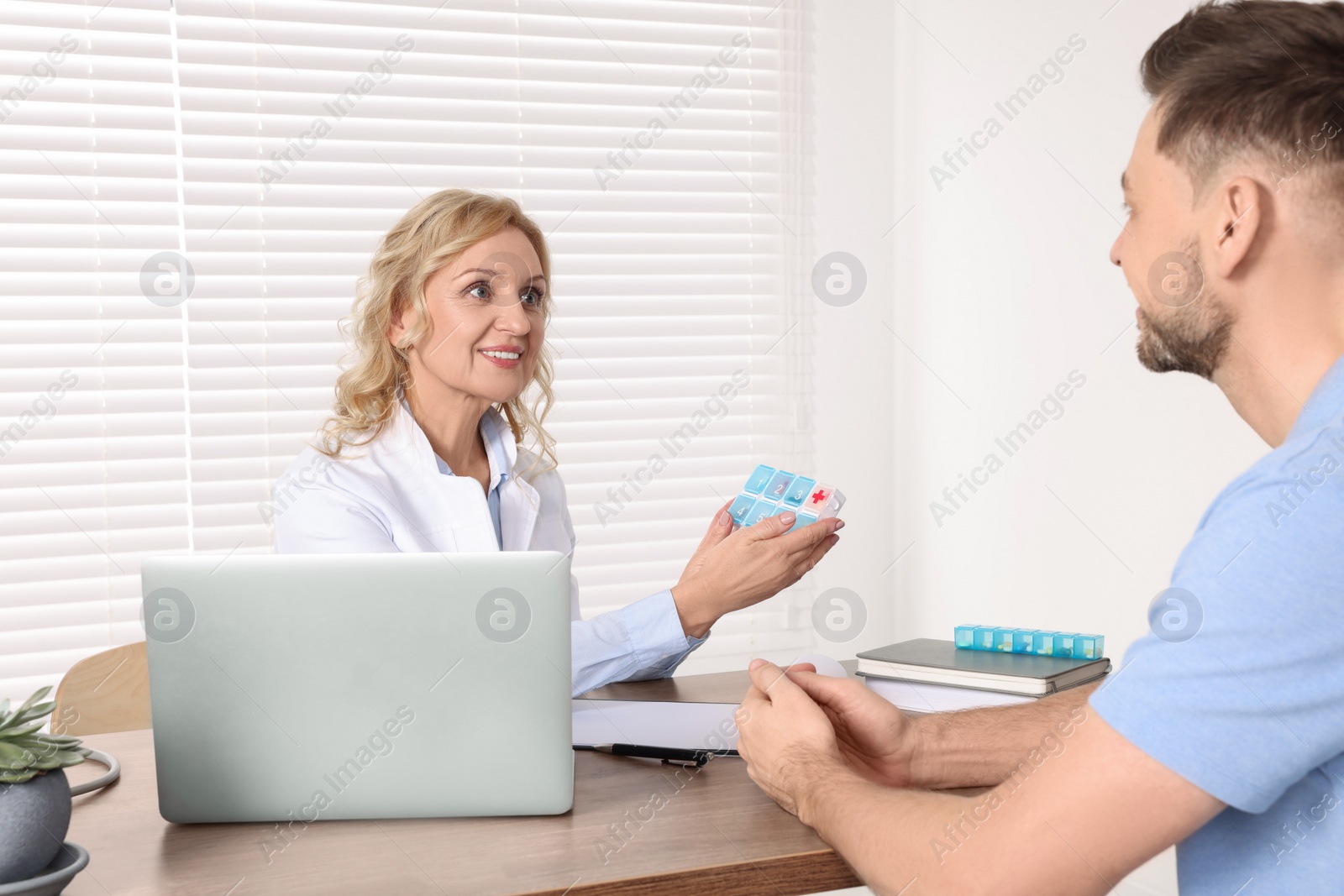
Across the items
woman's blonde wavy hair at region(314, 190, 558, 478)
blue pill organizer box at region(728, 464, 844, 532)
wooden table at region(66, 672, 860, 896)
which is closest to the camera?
wooden table at region(66, 672, 860, 896)

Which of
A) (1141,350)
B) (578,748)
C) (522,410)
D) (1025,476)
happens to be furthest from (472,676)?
(1025,476)

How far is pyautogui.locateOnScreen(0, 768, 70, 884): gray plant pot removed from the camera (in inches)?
35.4

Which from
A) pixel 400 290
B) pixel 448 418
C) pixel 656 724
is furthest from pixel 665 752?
pixel 400 290

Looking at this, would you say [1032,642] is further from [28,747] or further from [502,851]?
[28,747]

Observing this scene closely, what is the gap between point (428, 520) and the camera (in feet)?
6.41

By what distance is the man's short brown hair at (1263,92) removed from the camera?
100cm

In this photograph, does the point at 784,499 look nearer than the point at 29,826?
No

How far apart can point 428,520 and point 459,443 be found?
0.72ft

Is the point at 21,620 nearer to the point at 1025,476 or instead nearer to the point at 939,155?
the point at 1025,476

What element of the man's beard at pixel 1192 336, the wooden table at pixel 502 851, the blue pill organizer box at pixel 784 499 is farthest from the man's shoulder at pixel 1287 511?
the blue pill organizer box at pixel 784 499

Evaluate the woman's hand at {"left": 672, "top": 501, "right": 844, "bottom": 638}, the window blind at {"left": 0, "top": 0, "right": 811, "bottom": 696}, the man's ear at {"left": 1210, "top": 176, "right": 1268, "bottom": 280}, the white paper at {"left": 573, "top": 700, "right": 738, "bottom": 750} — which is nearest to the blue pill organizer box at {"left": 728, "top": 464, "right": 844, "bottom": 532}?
the woman's hand at {"left": 672, "top": 501, "right": 844, "bottom": 638}

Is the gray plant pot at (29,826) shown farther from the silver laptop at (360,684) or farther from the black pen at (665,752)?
the black pen at (665,752)

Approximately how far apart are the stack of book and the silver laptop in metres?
0.52

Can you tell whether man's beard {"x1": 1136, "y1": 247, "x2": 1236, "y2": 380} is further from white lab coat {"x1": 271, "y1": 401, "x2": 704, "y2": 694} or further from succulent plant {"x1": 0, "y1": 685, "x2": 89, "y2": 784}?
succulent plant {"x1": 0, "y1": 685, "x2": 89, "y2": 784}
